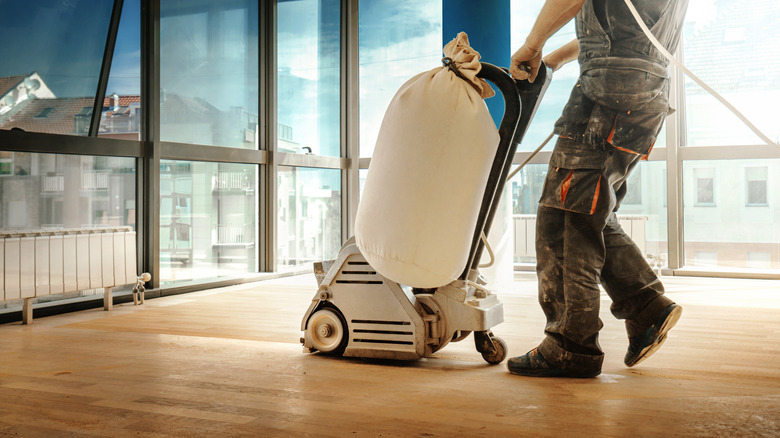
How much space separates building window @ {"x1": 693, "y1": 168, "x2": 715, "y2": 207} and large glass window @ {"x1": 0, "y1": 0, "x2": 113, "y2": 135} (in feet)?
16.1

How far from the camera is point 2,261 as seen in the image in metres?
3.15

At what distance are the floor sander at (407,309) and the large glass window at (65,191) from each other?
226cm

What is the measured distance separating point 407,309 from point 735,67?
478cm

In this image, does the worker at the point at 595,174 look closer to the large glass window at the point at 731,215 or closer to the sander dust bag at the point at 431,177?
the sander dust bag at the point at 431,177

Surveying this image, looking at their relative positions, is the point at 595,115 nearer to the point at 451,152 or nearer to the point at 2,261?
the point at 451,152

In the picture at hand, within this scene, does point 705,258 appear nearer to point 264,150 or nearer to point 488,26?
point 488,26

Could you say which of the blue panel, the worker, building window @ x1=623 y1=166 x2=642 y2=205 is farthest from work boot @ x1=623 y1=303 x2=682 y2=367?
building window @ x1=623 y1=166 x2=642 y2=205

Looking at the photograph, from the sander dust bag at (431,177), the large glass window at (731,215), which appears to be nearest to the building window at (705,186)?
the large glass window at (731,215)

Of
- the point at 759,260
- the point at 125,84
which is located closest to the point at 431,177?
the point at 125,84

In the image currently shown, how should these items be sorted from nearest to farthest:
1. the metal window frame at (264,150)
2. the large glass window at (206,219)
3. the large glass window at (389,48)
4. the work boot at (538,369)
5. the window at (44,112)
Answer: the work boot at (538,369) < the window at (44,112) < the metal window frame at (264,150) < the large glass window at (206,219) < the large glass window at (389,48)

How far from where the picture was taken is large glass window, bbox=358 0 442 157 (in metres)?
6.61

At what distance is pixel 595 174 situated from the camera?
6.18ft

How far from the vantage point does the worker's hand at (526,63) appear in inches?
75.4

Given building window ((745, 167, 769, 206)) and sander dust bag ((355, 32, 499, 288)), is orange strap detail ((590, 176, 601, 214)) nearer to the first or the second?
sander dust bag ((355, 32, 499, 288))
